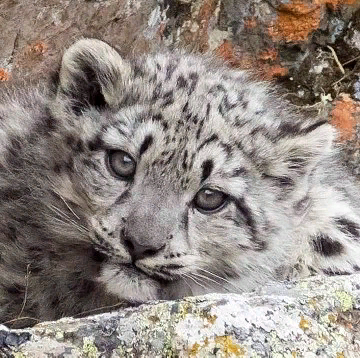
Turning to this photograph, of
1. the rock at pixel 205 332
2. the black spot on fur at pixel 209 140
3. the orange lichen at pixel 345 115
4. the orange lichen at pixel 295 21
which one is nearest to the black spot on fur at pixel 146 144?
the black spot on fur at pixel 209 140

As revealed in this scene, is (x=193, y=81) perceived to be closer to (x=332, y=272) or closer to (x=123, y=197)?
(x=123, y=197)

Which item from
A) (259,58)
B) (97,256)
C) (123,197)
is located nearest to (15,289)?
(97,256)

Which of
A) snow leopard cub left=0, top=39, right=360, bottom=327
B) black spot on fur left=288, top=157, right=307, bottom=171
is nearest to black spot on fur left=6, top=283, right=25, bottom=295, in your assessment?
snow leopard cub left=0, top=39, right=360, bottom=327

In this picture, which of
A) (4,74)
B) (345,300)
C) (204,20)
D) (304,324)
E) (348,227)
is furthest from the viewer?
(204,20)

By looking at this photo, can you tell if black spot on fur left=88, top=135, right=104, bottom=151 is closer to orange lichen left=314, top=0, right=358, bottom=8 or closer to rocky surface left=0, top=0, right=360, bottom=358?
rocky surface left=0, top=0, right=360, bottom=358

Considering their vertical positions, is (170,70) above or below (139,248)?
above

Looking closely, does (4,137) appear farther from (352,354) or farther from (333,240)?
(352,354)

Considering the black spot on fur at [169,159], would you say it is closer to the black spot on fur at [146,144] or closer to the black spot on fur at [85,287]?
the black spot on fur at [146,144]

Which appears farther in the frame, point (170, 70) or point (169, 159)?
point (170, 70)
